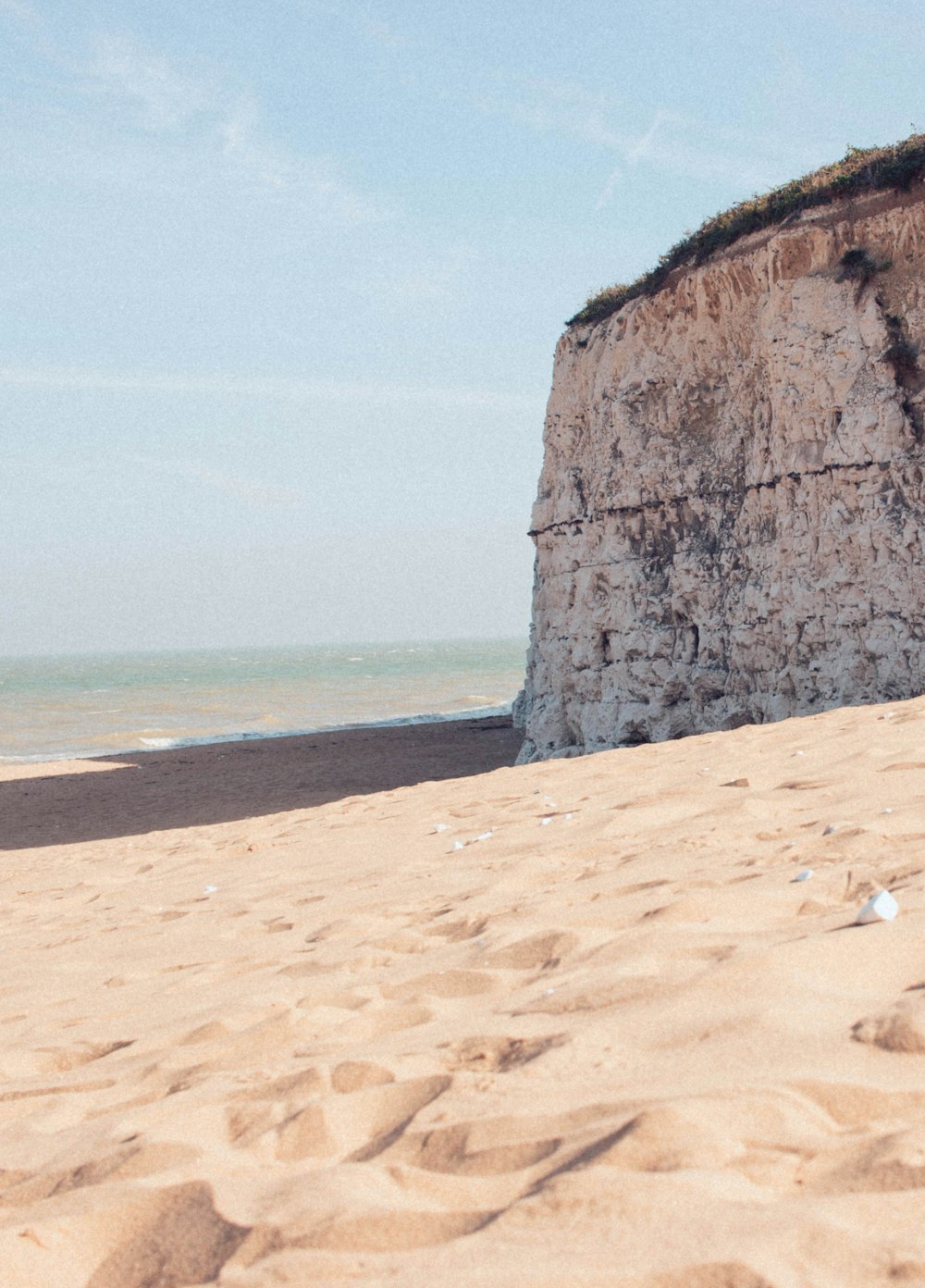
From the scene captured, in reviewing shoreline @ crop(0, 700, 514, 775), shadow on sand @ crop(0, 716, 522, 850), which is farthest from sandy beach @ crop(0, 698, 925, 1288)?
shoreline @ crop(0, 700, 514, 775)

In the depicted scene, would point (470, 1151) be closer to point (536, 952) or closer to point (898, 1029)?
point (898, 1029)

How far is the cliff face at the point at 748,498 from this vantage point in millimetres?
9734

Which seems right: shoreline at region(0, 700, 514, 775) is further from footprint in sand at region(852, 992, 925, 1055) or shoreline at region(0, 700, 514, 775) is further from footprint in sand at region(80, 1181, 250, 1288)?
footprint in sand at region(852, 992, 925, 1055)

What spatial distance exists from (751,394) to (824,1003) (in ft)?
33.3

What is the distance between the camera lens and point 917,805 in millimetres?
3732

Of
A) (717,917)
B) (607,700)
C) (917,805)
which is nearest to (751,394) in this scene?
(607,700)

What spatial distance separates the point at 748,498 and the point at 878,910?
899cm

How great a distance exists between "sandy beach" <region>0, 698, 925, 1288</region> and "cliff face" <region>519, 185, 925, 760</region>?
17.2ft

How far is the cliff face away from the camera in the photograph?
973 cm

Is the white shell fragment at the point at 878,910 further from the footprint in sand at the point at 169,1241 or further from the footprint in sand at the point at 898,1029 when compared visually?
the footprint in sand at the point at 169,1241

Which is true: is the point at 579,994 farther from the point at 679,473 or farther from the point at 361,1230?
the point at 679,473

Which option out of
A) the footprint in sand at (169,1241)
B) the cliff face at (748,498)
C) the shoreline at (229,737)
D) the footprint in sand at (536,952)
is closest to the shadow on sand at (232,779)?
the shoreline at (229,737)

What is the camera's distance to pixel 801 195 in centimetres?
1083

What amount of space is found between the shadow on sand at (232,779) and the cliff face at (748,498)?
119 inches
